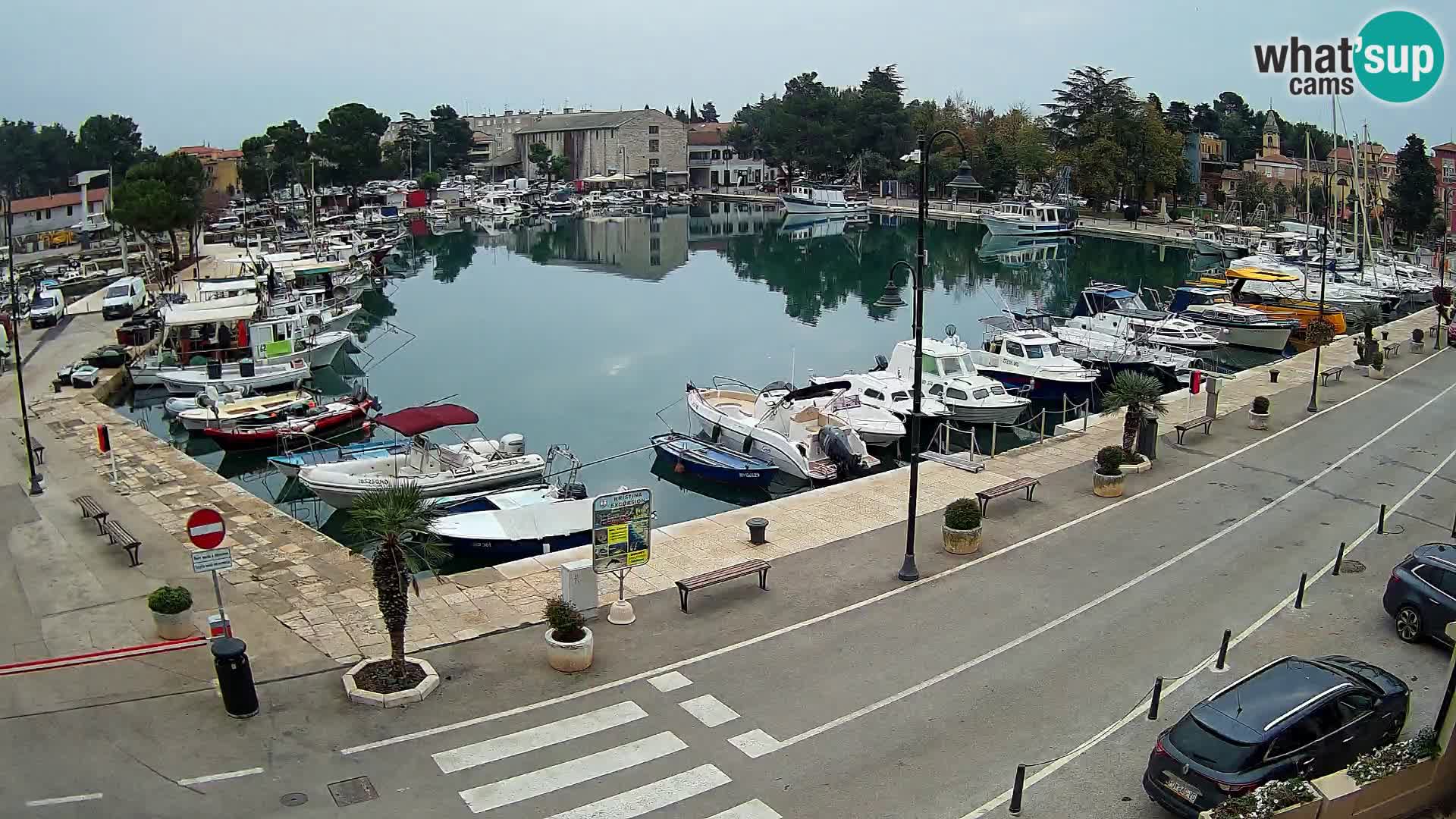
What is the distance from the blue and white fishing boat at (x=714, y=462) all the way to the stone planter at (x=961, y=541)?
406 inches

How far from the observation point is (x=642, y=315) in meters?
64.6

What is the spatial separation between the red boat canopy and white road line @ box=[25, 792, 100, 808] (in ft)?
49.9

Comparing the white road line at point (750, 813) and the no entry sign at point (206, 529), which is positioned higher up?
the no entry sign at point (206, 529)

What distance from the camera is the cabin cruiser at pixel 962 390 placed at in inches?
1422

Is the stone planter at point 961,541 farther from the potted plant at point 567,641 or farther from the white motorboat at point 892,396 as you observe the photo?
the white motorboat at point 892,396

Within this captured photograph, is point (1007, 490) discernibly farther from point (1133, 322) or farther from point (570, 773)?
point (1133, 322)

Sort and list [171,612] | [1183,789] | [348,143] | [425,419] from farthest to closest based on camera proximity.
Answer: [348,143]
[425,419]
[171,612]
[1183,789]

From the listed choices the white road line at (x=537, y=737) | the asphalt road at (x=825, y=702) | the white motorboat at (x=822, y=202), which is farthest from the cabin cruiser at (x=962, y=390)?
the white motorboat at (x=822, y=202)

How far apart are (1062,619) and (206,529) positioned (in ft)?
42.6

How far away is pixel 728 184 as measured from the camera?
17275cm

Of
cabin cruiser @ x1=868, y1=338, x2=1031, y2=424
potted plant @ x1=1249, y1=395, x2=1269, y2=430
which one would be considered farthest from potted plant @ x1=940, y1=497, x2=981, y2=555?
cabin cruiser @ x1=868, y1=338, x2=1031, y2=424

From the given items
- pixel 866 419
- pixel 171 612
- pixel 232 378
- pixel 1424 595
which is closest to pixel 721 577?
pixel 171 612

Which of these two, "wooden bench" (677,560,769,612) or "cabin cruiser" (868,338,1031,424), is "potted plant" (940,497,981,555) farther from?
"cabin cruiser" (868,338,1031,424)

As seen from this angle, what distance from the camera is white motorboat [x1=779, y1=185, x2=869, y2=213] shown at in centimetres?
13125
